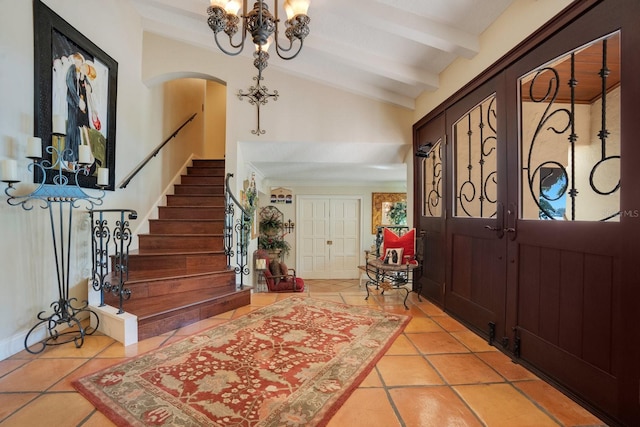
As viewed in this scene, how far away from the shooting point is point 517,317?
2.03 m

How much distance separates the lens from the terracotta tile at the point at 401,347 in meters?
2.08

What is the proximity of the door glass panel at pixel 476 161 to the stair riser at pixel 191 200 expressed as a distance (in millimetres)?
3128

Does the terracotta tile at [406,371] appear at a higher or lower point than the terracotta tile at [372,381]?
lower

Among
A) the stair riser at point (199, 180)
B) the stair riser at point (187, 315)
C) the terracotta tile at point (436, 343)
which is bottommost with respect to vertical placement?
the terracotta tile at point (436, 343)

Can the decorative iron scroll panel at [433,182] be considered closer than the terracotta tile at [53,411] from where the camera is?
No

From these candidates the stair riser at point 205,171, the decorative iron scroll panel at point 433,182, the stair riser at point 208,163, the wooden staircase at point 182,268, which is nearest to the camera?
the wooden staircase at point 182,268

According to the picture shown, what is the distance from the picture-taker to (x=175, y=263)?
3.22m

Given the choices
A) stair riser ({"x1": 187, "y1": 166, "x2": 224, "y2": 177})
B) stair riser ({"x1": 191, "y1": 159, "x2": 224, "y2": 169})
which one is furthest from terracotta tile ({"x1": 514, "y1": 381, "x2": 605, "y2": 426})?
stair riser ({"x1": 191, "y1": 159, "x2": 224, "y2": 169})

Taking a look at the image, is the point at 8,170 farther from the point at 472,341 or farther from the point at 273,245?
the point at 273,245

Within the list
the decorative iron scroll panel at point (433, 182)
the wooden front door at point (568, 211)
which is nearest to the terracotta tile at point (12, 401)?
the wooden front door at point (568, 211)

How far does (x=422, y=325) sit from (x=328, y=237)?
5786 millimetres

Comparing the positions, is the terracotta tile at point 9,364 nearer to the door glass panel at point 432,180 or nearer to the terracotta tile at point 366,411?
the terracotta tile at point 366,411

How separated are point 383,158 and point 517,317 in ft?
9.04

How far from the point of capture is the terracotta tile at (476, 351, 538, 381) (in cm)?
181
